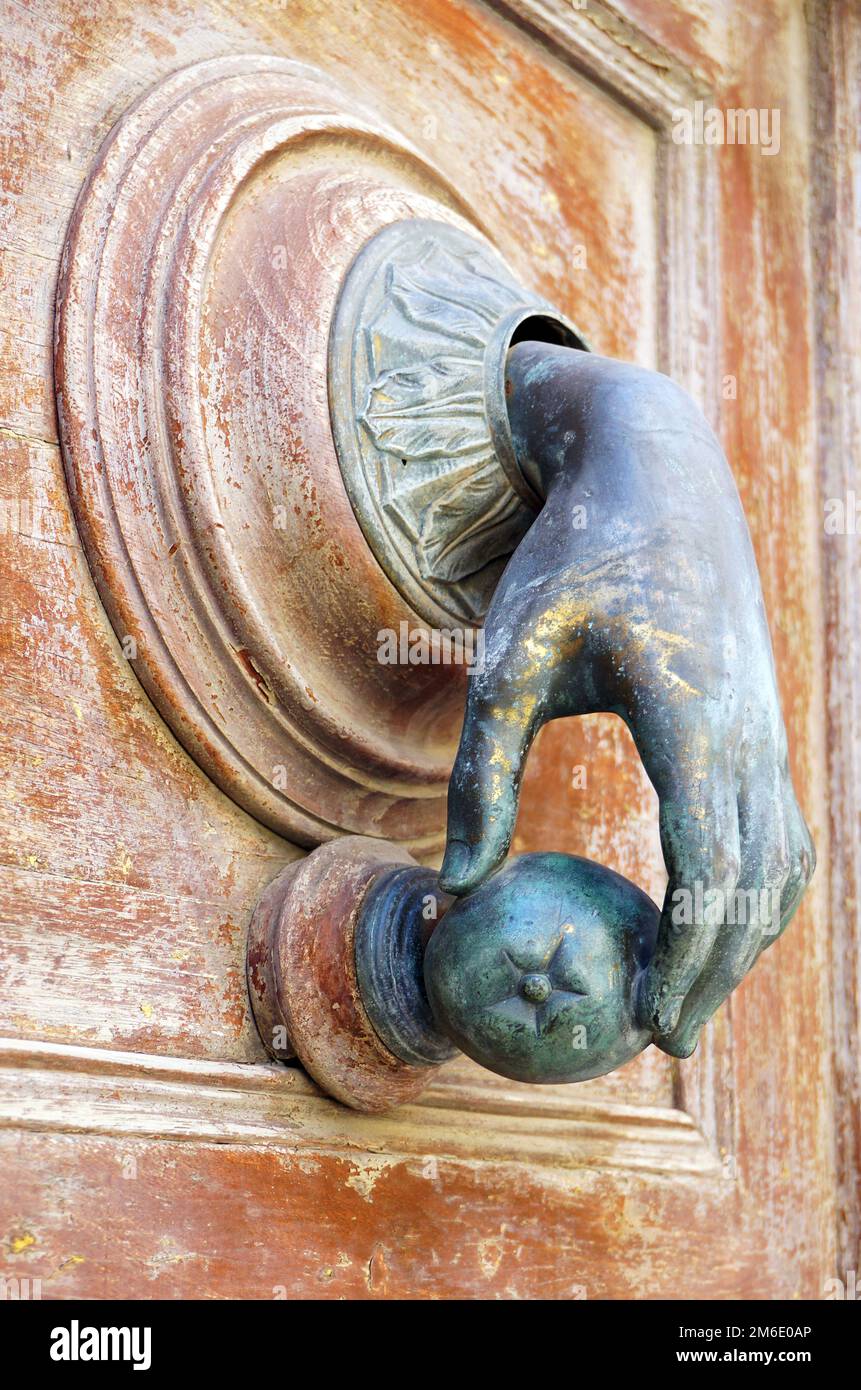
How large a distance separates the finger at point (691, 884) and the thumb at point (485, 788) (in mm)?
74

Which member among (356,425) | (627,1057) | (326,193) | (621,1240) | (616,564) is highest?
(326,193)

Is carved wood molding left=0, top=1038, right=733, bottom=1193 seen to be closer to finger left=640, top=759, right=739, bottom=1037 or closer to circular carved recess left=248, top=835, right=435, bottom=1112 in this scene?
circular carved recess left=248, top=835, right=435, bottom=1112

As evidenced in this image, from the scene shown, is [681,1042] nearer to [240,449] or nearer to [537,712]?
[537,712]

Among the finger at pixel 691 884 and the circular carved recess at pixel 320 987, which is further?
the circular carved recess at pixel 320 987

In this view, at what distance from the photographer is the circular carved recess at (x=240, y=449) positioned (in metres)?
0.86

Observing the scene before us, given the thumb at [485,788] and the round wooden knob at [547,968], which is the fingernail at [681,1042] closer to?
the round wooden knob at [547,968]

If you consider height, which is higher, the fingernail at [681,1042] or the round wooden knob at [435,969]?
the round wooden knob at [435,969]

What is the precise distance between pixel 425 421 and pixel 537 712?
22cm

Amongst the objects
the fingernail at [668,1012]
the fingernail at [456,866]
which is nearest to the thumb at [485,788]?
the fingernail at [456,866]

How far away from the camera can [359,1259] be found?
2.95 ft

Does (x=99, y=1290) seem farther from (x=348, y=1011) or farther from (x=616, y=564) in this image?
(x=616, y=564)

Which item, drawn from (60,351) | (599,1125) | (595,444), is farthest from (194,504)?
(599,1125)

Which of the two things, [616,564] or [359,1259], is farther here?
[359,1259]

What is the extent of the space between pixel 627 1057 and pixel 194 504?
0.36 meters
